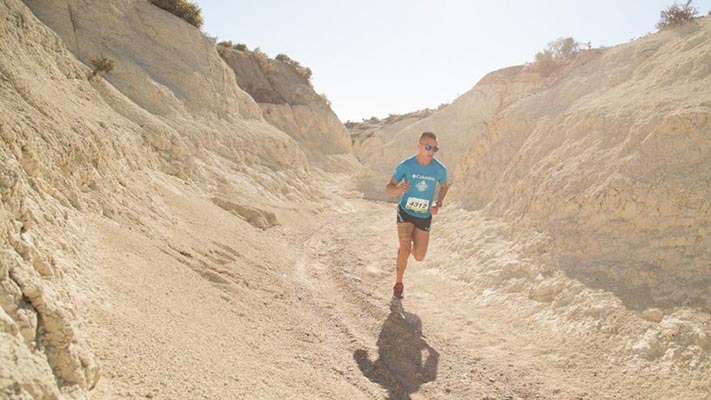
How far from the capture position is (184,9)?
15.3 metres

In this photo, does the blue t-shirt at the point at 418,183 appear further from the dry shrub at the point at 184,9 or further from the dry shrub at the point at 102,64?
the dry shrub at the point at 184,9

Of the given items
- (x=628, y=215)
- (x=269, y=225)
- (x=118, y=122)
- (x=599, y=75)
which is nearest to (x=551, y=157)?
(x=628, y=215)

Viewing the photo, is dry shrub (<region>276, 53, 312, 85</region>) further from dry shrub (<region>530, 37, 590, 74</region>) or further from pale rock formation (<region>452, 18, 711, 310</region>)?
pale rock formation (<region>452, 18, 711, 310</region>)

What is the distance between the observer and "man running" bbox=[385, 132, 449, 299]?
5.37m

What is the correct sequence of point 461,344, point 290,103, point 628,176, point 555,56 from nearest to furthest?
point 461,344 → point 628,176 → point 555,56 → point 290,103

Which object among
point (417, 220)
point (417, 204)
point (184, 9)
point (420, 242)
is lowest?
point (420, 242)

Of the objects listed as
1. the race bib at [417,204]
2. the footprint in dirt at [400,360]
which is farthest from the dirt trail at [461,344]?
the race bib at [417,204]

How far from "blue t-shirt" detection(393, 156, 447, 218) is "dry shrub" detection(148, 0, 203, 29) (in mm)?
13387

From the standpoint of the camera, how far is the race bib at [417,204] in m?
5.43

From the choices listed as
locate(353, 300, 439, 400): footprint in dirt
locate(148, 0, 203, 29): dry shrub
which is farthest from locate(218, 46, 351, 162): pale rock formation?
locate(353, 300, 439, 400): footprint in dirt

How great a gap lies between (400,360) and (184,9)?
15434mm

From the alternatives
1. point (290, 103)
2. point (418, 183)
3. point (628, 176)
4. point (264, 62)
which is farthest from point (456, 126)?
point (418, 183)

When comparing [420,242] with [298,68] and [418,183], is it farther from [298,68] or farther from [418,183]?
[298,68]

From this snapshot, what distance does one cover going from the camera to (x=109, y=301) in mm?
2967
